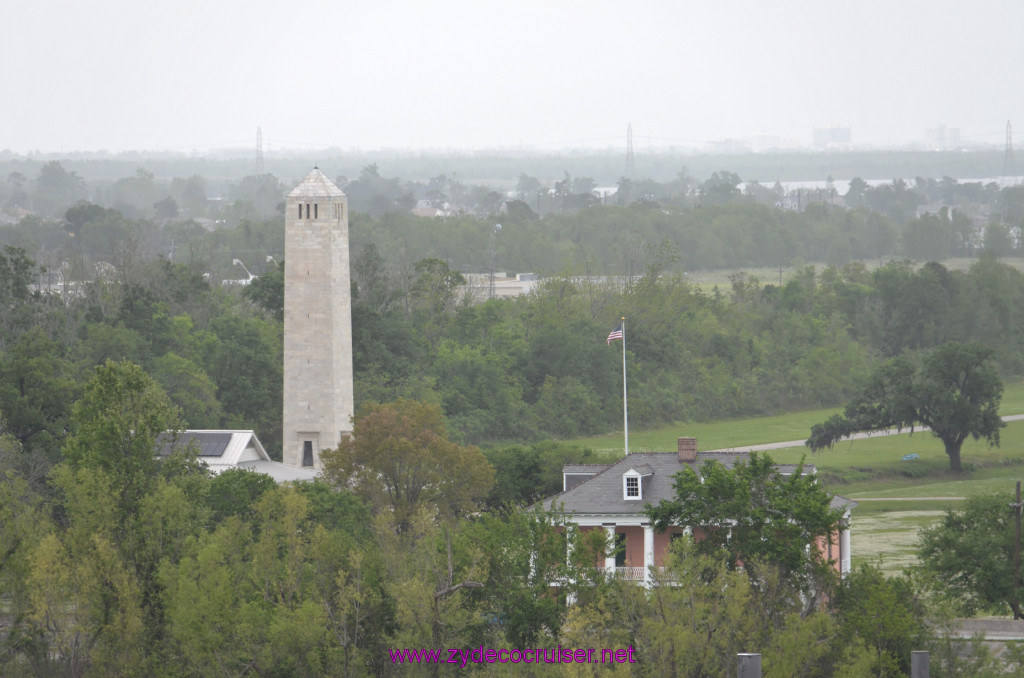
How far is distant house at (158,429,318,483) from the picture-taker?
214 feet

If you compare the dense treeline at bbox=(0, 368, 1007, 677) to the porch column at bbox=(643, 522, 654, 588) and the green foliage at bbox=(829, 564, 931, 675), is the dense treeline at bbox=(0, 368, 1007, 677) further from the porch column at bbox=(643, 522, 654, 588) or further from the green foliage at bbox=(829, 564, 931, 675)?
the porch column at bbox=(643, 522, 654, 588)

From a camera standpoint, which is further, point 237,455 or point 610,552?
point 237,455

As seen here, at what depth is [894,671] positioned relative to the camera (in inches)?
1528

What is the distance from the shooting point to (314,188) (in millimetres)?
71438

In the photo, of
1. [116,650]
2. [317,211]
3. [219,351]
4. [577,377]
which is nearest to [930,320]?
[577,377]

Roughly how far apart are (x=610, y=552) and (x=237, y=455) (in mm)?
24571

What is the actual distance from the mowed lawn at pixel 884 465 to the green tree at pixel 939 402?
51.9 inches

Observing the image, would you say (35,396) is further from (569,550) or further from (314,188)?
(569,550)

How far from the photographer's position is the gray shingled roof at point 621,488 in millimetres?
48344

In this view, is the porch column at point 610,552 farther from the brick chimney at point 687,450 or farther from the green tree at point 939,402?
the green tree at point 939,402

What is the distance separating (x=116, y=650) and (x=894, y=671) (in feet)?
62.5

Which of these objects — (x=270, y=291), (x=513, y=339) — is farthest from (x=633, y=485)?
(x=513, y=339)

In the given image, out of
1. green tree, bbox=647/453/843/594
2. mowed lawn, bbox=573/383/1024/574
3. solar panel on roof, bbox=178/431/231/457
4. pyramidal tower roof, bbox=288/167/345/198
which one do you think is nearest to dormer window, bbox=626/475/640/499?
green tree, bbox=647/453/843/594

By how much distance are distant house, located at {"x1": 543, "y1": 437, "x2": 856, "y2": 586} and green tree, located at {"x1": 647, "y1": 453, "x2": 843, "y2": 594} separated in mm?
1007
